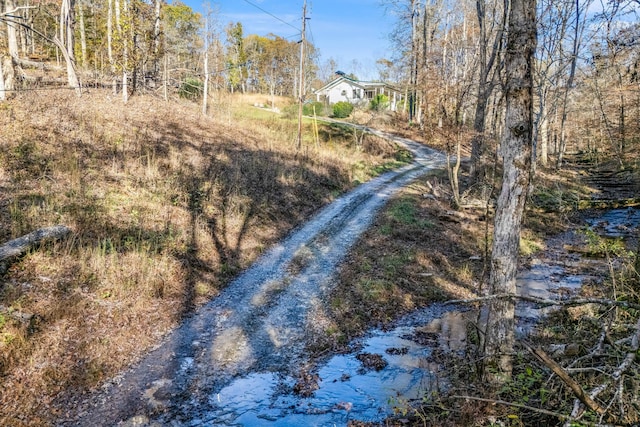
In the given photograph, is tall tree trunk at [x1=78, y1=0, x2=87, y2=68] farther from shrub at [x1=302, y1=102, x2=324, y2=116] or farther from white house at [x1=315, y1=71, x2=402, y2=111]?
white house at [x1=315, y1=71, x2=402, y2=111]

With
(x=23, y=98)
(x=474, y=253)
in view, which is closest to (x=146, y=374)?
(x=474, y=253)

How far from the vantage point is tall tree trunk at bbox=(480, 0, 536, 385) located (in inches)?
198

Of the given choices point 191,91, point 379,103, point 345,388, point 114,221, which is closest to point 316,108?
point 379,103

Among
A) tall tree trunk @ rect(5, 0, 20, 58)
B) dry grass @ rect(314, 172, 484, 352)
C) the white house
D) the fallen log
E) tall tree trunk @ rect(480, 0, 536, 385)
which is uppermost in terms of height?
the white house

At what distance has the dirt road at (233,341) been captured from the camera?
612 centimetres

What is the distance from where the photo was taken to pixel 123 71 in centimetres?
2250

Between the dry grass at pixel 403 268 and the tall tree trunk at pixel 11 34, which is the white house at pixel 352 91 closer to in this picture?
the dry grass at pixel 403 268

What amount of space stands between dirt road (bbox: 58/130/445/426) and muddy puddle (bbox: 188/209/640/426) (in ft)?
1.40

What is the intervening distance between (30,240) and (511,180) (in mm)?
9708

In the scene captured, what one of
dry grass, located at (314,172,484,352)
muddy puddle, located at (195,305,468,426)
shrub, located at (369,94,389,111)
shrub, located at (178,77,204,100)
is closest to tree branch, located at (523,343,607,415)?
muddy puddle, located at (195,305,468,426)

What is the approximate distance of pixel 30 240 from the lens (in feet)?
28.3

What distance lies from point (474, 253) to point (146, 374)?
458 inches

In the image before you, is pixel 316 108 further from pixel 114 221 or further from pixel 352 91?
pixel 114 221

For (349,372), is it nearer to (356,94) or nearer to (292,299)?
(292,299)
